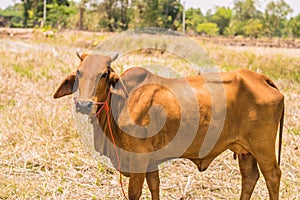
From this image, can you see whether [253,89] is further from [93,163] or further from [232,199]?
[93,163]

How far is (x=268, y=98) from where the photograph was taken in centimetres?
297

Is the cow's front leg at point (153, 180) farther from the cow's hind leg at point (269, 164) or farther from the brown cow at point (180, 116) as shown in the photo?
the cow's hind leg at point (269, 164)

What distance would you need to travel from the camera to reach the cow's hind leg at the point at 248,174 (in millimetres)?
3254

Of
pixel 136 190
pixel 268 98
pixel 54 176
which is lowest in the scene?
pixel 54 176

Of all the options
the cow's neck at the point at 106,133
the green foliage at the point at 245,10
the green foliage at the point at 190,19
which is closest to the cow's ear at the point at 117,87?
the cow's neck at the point at 106,133

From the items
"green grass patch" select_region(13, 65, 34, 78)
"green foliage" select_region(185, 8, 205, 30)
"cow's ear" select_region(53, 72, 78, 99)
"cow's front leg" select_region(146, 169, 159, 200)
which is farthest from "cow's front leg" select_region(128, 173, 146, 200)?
"green foliage" select_region(185, 8, 205, 30)

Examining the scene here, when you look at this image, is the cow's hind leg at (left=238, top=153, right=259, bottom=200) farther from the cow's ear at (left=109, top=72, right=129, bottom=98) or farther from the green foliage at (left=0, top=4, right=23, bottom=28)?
the green foliage at (left=0, top=4, right=23, bottom=28)

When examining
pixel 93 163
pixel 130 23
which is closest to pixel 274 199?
pixel 93 163

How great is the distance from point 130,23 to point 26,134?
26066mm

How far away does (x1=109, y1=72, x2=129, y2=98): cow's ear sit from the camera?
9.03 feet

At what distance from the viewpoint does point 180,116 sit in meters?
2.86

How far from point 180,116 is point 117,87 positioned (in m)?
0.46

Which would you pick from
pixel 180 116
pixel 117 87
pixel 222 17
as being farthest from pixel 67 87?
pixel 222 17

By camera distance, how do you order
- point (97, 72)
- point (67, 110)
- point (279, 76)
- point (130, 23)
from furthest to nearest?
point (130, 23), point (279, 76), point (67, 110), point (97, 72)
